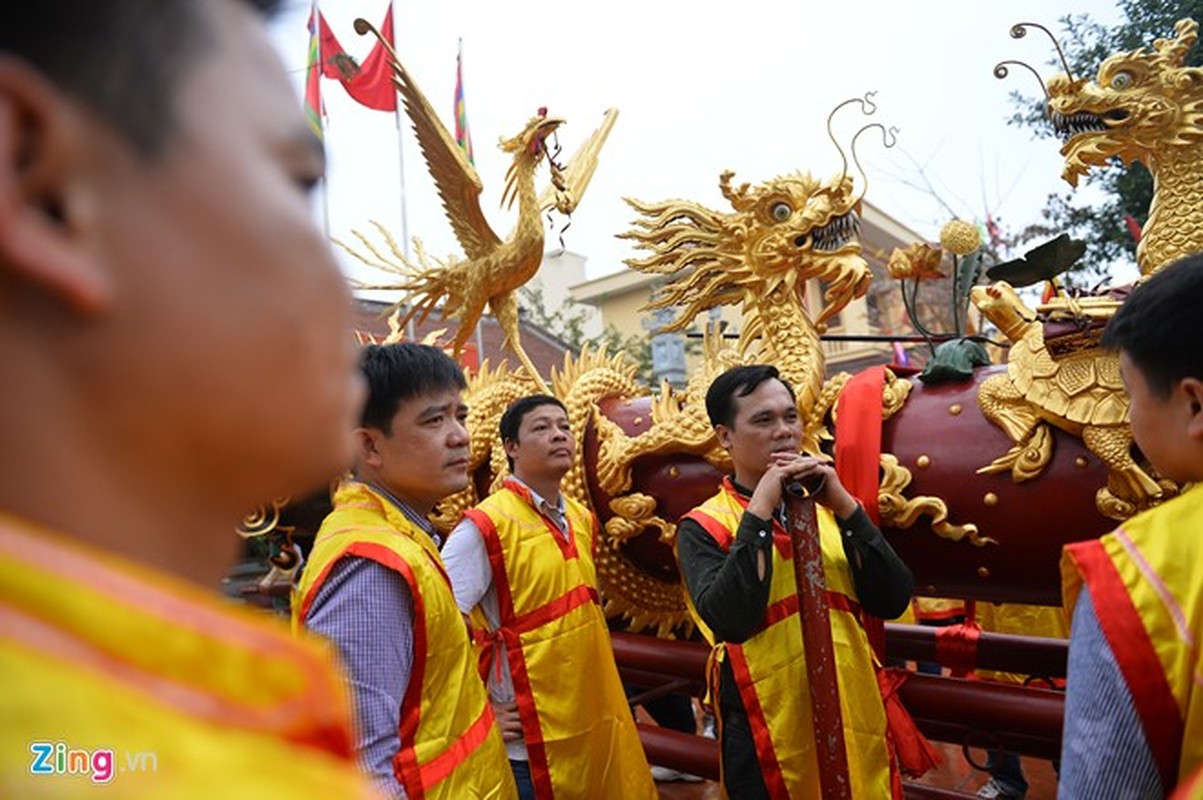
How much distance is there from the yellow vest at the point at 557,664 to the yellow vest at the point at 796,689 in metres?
0.47

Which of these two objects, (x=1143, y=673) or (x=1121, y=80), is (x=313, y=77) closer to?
(x=1121, y=80)

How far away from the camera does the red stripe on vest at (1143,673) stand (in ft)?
2.98

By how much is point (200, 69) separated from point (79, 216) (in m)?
0.10

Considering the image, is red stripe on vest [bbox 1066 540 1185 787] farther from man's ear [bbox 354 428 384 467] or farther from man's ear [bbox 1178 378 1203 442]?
man's ear [bbox 354 428 384 467]

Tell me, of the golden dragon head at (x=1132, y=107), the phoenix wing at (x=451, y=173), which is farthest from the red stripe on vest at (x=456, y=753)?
the phoenix wing at (x=451, y=173)

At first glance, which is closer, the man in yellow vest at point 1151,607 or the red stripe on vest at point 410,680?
the man in yellow vest at point 1151,607

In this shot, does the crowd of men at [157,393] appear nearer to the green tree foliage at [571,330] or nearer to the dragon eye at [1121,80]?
the dragon eye at [1121,80]

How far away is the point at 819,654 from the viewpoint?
6.59ft

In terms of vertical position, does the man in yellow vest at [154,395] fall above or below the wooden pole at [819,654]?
above

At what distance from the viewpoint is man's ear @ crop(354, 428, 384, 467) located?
6.01 feet

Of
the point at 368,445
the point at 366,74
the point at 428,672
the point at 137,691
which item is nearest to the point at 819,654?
the point at 428,672

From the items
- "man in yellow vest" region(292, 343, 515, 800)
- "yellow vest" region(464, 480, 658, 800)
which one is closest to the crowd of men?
"man in yellow vest" region(292, 343, 515, 800)

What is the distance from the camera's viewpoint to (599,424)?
364 centimetres

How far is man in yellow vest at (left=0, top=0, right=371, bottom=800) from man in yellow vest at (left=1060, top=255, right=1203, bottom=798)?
83 centimetres
